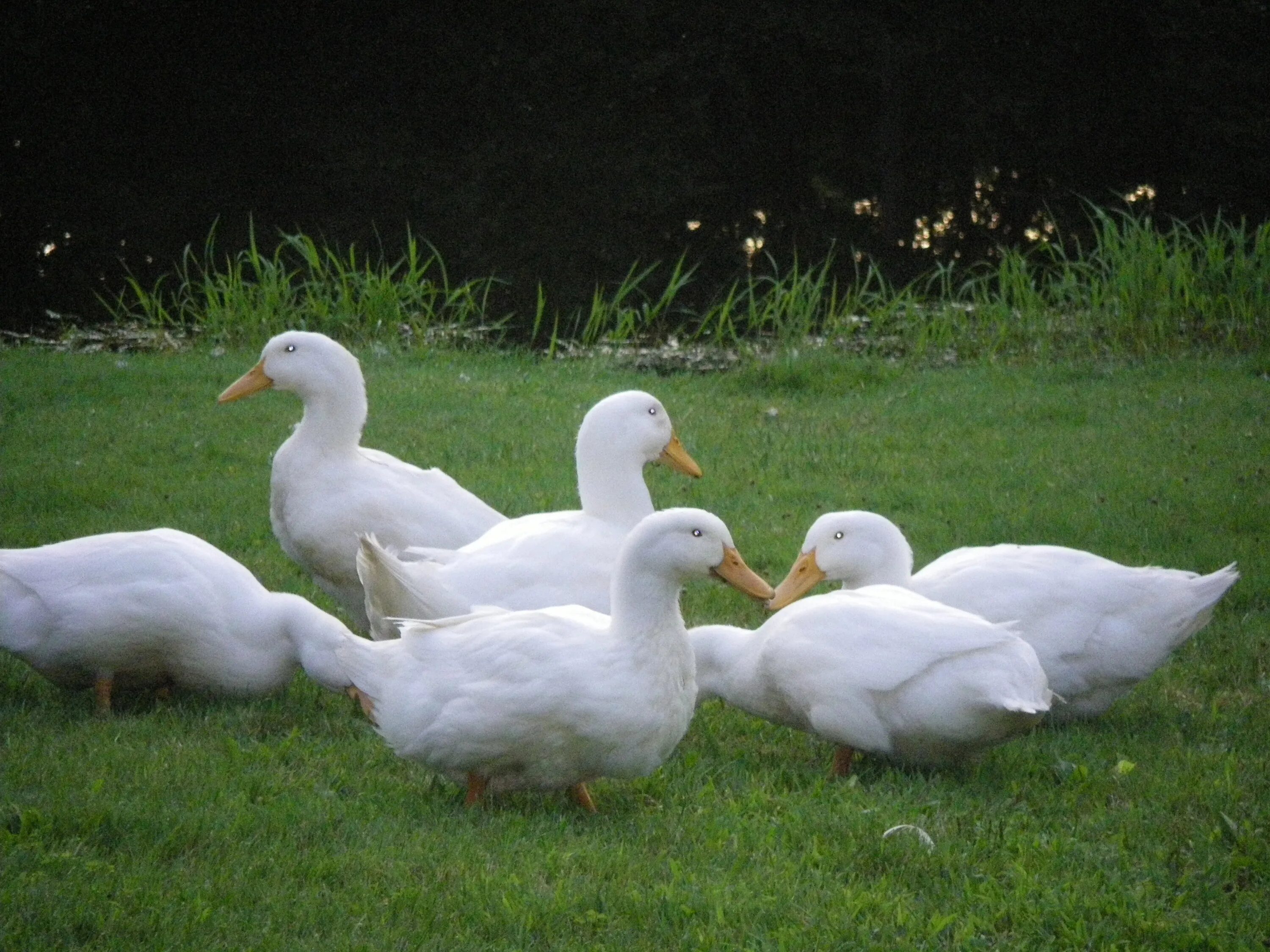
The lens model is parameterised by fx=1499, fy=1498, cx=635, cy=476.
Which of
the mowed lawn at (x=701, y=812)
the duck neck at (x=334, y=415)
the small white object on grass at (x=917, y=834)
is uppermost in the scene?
the duck neck at (x=334, y=415)

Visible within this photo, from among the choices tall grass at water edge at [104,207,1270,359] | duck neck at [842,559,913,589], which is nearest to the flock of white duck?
duck neck at [842,559,913,589]

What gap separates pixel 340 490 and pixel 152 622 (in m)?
1.20

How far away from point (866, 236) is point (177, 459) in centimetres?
1305

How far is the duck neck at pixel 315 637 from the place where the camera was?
5.01 m

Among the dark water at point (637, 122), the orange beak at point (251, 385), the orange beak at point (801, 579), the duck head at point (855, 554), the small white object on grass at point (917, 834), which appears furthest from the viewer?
the dark water at point (637, 122)

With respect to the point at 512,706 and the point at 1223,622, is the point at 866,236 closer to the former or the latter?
the point at 1223,622

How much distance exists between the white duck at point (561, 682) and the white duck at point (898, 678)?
431 mm

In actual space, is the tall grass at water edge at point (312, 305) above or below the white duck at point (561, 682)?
below

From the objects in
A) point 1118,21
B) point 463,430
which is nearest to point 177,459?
point 463,430

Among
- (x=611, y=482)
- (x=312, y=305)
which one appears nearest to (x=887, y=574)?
(x=611, y=482)

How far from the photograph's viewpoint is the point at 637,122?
68.3 feet

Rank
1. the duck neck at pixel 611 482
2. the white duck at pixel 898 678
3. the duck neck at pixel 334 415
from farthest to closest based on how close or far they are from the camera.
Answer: the duck neck at pixel 334 415 → the duck neck at pixel 611 482 → the white duck at pixel 898 678

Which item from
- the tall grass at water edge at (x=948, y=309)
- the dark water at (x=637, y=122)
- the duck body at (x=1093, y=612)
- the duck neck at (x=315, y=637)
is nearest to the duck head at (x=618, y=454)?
the duck neck at (x=315, y=637)

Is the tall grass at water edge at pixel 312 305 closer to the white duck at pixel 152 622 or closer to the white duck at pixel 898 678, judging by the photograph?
the white duck at pixel 152 622
